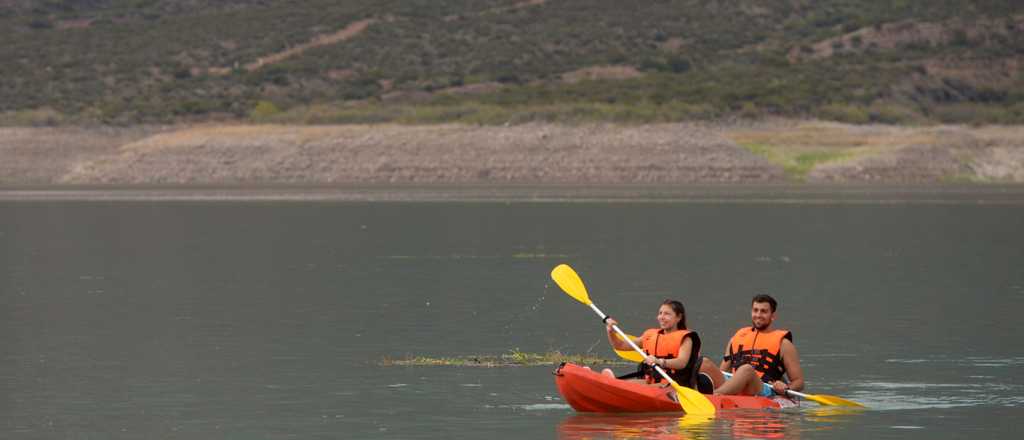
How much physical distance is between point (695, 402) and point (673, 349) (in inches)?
28.0

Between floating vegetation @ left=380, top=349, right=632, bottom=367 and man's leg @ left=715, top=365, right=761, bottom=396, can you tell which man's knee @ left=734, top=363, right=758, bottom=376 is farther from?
floating vegetation @ left=380, top=349, right=632, bottom=367

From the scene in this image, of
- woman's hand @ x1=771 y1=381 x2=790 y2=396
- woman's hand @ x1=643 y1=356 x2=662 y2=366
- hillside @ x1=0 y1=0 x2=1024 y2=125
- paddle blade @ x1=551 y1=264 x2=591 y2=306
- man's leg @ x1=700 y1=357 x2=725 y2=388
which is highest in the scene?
hillside @ x1=0 y1=0 x2=1024 y2=125

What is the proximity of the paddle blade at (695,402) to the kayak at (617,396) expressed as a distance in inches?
4.1

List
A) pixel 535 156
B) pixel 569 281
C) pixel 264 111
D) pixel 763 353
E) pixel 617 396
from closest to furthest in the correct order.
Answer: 1. pixel 617 396
2. pixel 763 353
3. pixel 569 281
4. pixel 535 156
5. pixel 264 111

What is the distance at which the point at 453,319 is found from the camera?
87.6 ft

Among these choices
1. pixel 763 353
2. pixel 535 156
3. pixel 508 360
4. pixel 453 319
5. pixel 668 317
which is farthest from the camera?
pixel 535 156

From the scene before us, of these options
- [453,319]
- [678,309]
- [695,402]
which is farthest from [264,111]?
[695,402]

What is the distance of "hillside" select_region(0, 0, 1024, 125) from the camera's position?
3925 inches

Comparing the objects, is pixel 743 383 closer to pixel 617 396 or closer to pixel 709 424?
pixel 709 424

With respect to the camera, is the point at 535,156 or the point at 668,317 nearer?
the point at 668,317

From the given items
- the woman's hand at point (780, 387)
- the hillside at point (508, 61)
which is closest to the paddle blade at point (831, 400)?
the woman's hand at point (780, 387)

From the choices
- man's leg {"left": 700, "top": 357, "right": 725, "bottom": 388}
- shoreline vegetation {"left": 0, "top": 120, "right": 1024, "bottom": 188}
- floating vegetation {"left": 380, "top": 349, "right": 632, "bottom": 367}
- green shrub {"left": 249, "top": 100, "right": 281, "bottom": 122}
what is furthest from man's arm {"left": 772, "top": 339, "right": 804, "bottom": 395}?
green shrub {"left": 249, "top": 100, "right": 281, "bottom": 122}

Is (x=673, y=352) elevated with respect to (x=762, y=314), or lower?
lower

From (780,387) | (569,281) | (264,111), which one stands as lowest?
(780,387)
